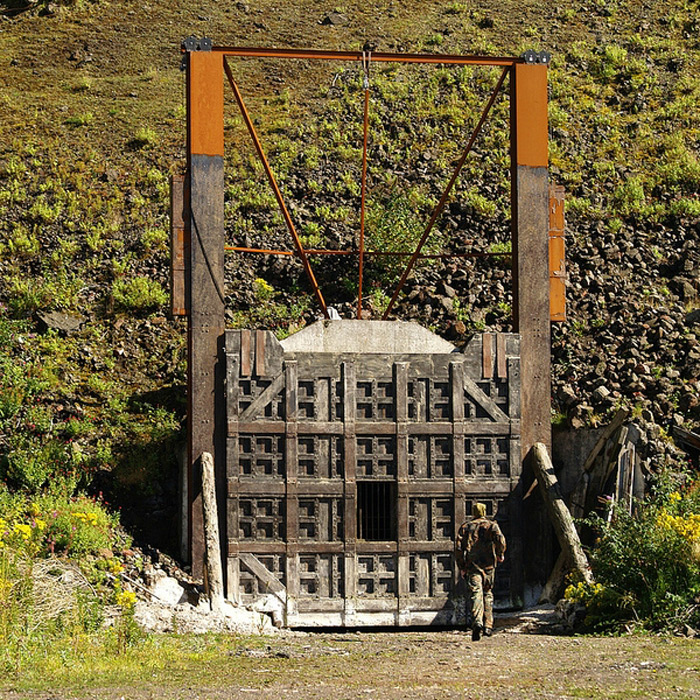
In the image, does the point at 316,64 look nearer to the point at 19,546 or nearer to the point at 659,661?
the point at 19,546

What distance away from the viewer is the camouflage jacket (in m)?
14.6

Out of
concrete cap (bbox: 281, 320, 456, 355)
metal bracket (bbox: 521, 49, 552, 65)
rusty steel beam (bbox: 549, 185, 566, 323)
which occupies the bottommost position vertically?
concrete cap (bbox: 281, 320, 456, 355)

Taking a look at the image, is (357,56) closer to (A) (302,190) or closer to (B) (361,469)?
(B) (361,469)

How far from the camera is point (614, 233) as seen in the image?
1005 inches

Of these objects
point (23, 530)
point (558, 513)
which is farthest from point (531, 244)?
point (23, 530)

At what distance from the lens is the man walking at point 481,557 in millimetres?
14336

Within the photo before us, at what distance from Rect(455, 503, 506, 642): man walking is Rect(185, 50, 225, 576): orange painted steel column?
352 cm

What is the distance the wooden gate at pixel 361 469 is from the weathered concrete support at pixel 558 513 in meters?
0.36

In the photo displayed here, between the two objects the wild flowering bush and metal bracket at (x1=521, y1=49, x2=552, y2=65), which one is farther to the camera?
metal bracket at (x1=521, y1=49, x2=552, y2=65)

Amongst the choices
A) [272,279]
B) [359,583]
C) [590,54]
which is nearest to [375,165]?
[272,279]

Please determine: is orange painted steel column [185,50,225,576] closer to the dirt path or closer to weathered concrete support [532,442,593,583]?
the dirt path

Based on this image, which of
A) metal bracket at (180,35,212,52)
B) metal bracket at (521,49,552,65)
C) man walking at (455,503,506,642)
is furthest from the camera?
metal bracket at (521,49,552,65)

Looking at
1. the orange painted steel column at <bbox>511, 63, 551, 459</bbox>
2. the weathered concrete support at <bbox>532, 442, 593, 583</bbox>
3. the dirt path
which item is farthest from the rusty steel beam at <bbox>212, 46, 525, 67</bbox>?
the dirt path

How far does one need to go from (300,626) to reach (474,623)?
276 centimetres
